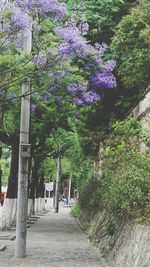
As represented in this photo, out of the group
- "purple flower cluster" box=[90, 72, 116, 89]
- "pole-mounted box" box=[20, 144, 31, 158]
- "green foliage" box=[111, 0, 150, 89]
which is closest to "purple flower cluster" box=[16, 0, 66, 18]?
"purple flower cluster" box=[90, 72, 116, 89]

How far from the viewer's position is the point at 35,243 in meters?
17.6

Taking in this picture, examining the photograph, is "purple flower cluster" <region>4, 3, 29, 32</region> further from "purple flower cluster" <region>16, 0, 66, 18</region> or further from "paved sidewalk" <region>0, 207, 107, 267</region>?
"paved sidewalk" <region>0, 207, 107, 267</region>

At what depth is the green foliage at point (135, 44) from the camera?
55.0 feet

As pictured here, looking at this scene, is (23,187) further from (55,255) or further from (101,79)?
(101,79)

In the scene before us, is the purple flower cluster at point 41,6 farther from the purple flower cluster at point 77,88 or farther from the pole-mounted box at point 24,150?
the pole-mounted box at point 24,150

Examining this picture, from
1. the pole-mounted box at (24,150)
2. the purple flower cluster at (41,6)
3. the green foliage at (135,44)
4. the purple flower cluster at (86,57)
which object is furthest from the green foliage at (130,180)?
the purple flower cluster at (41,6)

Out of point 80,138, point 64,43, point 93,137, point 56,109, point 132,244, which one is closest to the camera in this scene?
point 132,244

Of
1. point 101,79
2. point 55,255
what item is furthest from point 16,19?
point 55,255

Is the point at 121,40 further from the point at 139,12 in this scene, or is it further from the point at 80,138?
the point at 80,138

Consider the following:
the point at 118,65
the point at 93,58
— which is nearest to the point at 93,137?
the point at 118,65

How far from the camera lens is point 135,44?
17.6 m

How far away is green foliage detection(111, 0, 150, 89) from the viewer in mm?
16750

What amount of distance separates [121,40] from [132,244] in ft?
28.3

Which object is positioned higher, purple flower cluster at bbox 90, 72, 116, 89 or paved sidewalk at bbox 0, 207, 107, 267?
purple flower cluster at bbox 90, 72, 116, 89
